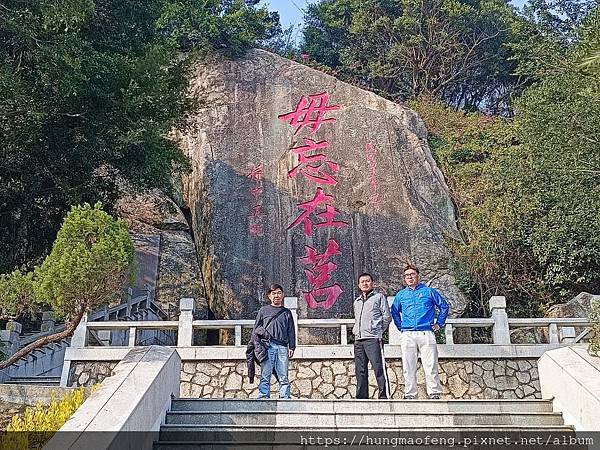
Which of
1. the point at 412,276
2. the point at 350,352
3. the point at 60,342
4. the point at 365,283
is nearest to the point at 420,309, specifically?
the point at 412,276

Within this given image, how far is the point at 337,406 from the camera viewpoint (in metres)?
4.53

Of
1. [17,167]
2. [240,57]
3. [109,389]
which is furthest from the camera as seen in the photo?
[240,57]

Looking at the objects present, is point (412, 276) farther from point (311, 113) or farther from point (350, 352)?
point (311, 113)

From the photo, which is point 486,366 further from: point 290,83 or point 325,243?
point 290,83

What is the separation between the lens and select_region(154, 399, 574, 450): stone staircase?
411 cm

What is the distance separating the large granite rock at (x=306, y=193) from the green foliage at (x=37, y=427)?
241 inches

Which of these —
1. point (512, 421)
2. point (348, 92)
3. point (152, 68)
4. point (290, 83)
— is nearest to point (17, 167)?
point (152, 68)

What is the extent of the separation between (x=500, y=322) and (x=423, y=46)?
12.5 metres

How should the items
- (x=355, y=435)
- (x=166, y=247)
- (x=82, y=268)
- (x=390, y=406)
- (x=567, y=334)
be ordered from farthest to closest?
(x=166, y=247)
(x=567, y=334)
(x=82, y=268)
(x=390, y=406)
(x=355, y=435)

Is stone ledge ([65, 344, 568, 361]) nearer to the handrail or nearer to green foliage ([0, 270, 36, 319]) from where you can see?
the handrail

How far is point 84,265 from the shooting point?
5.75 metres

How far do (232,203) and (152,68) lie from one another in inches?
120

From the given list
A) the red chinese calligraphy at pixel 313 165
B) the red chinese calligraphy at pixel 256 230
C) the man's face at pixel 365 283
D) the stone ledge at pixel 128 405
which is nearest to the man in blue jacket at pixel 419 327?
the man's face at pixel 365 283

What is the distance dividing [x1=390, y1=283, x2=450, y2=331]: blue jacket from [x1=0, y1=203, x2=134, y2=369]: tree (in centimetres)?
266
